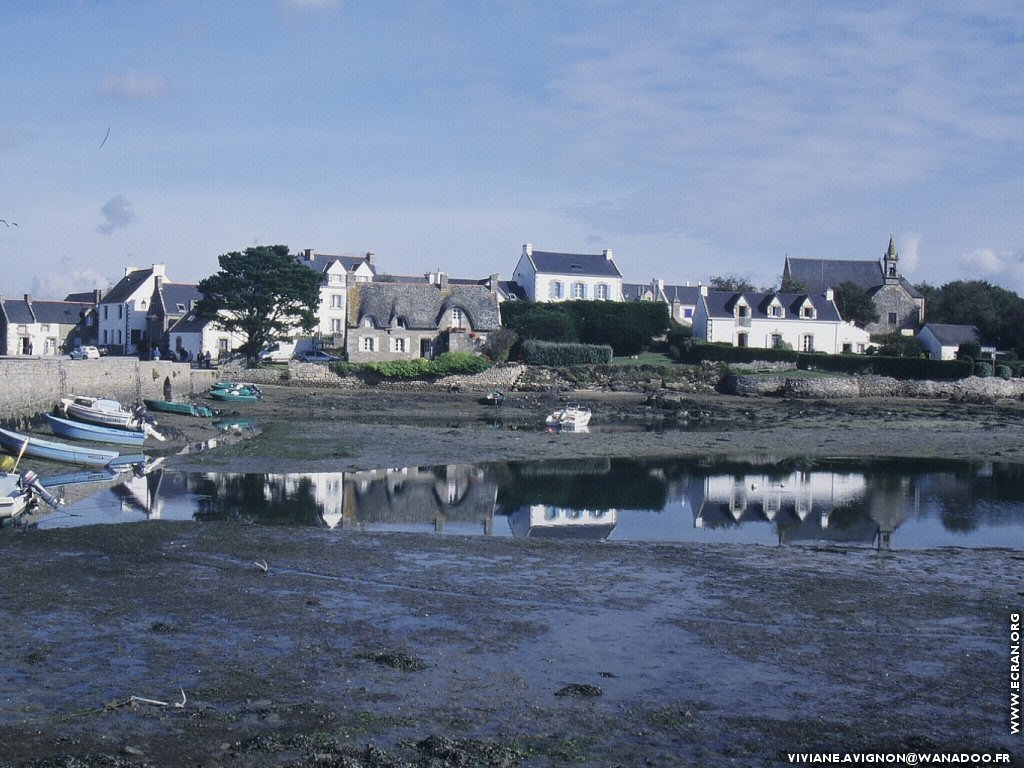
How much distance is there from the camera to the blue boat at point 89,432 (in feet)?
98.9

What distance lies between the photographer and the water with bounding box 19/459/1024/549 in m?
20.4

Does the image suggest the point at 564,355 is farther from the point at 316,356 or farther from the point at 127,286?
the point at 127,286

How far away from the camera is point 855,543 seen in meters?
19.5

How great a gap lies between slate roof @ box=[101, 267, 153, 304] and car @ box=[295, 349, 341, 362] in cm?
1707

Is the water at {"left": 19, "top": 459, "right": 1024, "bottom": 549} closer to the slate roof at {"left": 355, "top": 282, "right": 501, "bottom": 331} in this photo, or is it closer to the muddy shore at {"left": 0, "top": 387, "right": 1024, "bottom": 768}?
the muddy shore at {"left": 0, "top": 387, "right": 1024, "bottom": 768}

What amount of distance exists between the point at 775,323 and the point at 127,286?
48461mm

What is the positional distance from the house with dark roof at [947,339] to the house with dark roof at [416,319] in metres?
31.7

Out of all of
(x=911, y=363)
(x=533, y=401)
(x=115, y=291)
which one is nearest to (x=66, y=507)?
(x=533, y=401)

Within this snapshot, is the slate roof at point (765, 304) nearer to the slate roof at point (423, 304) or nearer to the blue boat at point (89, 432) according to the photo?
the slate roof at point (423, 304)

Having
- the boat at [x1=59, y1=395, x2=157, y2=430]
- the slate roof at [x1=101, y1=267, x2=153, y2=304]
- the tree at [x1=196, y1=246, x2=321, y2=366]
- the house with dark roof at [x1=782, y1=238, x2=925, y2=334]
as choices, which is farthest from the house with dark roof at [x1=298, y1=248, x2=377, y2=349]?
the house with dark roof at [x1=782, y1=238, x2=925, y2=334]

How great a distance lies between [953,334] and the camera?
71.9 metres

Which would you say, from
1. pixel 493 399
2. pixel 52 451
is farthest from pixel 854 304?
pixel 52 451

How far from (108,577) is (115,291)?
67.2 metres

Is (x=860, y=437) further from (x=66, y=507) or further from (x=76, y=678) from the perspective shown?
(x=76, y=678)
